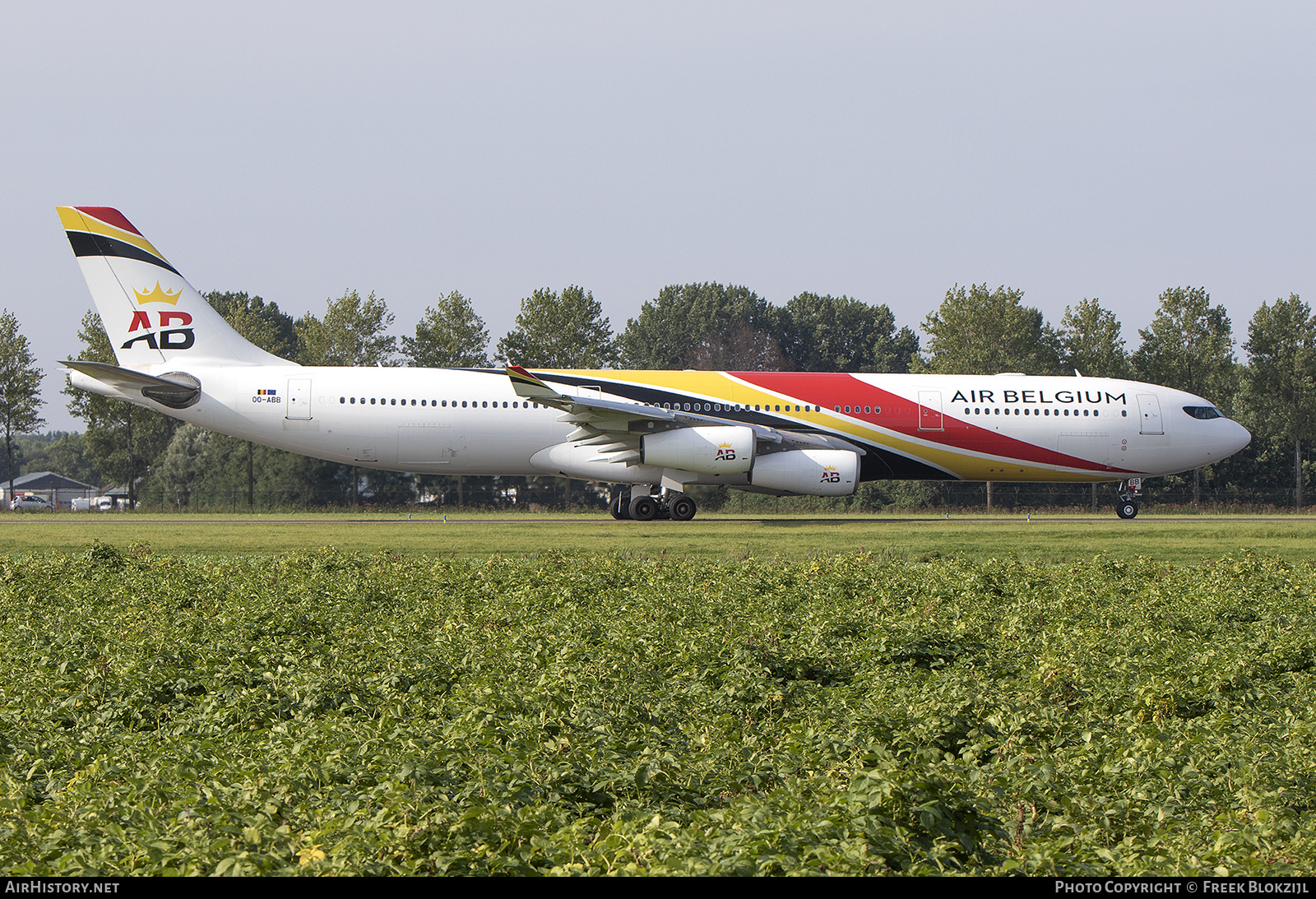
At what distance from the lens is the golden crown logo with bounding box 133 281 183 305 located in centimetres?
2650

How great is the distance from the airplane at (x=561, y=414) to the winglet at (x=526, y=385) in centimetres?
20

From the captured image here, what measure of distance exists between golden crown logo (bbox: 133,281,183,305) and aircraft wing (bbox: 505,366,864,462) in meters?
8.82

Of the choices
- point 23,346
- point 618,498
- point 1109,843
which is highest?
point 23,346

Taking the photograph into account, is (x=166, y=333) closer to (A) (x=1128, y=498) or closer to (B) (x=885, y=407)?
(B) (x=885, y=407)

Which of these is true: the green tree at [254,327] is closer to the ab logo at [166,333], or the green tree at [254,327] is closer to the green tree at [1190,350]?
the ab logo at [166,333]

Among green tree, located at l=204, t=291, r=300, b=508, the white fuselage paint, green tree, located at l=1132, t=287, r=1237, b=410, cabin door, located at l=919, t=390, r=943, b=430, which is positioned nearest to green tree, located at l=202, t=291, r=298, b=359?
green tree, located at l=204, t=291, r=300, b=508

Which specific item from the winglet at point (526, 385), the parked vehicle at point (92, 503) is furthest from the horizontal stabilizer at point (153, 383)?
the parked vehicle at point (92, 503)

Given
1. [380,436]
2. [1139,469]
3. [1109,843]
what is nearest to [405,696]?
[1109,843]

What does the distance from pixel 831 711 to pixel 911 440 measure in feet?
67.6

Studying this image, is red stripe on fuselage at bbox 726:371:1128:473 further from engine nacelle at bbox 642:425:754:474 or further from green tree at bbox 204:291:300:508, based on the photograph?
green tree at bbox 204:291:300:508

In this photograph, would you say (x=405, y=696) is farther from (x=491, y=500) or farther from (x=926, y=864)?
(x=491, y=500)

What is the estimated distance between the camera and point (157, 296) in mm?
26594

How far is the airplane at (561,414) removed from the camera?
25578 millimetres
